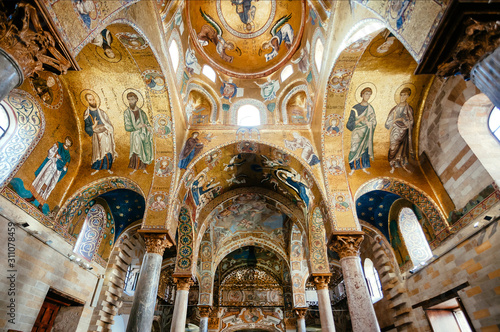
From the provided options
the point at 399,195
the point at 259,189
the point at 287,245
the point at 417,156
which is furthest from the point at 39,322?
the point at 417,156

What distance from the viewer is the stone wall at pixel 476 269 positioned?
684 centimetres

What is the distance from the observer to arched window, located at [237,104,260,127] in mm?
12204

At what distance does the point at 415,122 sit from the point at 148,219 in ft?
31.9

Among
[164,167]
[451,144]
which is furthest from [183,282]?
[451,144]

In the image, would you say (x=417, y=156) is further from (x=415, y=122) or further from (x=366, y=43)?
(x=366, y=43)

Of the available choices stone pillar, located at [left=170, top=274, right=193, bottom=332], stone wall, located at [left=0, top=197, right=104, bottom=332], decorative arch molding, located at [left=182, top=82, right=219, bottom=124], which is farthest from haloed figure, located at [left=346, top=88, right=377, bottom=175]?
stone wall, located at [left=0, top=197, right=104, bottom=332]

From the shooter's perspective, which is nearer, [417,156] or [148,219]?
[148,219]

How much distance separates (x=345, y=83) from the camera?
8.82 meters

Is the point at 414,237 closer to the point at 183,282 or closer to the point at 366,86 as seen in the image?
the point at 366,86

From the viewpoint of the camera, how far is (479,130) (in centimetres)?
798

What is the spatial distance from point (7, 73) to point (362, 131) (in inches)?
372

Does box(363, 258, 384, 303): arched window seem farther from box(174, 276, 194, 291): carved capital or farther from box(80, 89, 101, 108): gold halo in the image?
box(80, 89, 101, 108): gold halo

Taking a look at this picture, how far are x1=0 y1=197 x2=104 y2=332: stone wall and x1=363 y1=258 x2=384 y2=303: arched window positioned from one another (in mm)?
12856

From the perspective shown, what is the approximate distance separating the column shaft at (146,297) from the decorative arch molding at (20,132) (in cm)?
443
